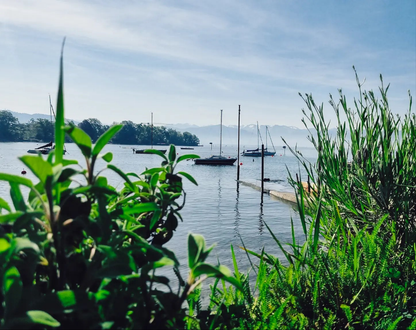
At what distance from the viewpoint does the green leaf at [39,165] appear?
0.78m

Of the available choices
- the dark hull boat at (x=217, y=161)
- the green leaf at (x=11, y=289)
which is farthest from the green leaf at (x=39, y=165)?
the dark hull boat at (x=217, y=161)

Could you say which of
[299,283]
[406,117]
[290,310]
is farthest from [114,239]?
[406,117]

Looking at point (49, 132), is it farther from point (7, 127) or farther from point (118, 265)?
point (118, 265)

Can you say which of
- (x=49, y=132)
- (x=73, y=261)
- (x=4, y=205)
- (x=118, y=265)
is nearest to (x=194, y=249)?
(x=118, y=265)

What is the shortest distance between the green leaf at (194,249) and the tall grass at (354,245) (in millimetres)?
967

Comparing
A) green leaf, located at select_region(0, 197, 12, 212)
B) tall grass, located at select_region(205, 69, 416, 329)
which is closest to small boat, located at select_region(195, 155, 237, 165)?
tall grass, located at select_region(205, 69, 416, 329)

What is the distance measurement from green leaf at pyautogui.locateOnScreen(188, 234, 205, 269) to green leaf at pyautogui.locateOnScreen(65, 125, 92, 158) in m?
0.36

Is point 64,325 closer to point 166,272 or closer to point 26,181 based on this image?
point 26,181

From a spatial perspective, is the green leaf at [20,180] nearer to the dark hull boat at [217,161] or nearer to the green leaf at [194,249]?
the green leaf at [194,249]

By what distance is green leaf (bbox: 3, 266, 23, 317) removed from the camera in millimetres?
787

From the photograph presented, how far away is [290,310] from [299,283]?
0.31 m

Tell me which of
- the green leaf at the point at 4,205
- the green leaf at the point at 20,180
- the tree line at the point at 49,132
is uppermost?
the tree line at the point at 49,132

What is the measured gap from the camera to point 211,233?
49.0 ft

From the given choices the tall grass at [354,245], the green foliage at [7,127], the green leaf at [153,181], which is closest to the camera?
the green leaf at [153,181]
